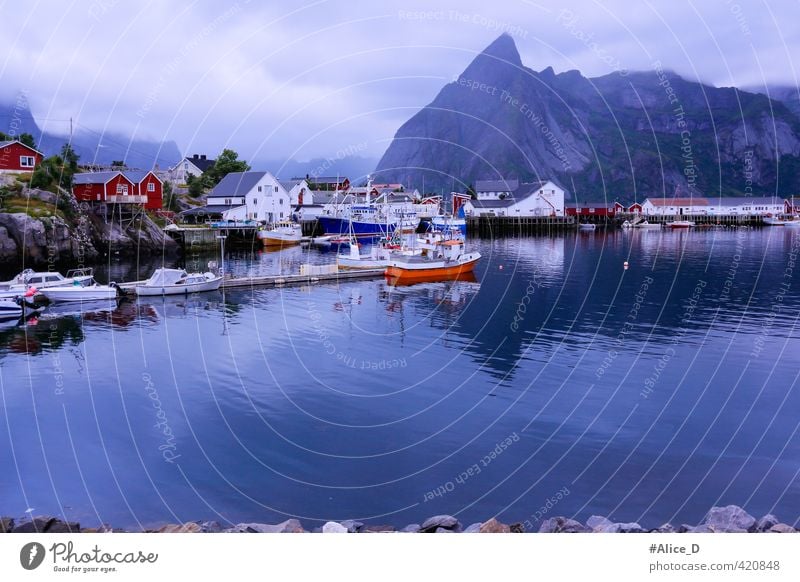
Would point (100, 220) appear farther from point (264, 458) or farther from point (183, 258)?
point (264, 458)

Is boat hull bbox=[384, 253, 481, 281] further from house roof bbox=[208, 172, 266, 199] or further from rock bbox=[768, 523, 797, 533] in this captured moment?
house roof bbox=[208, 172, 266, 199]

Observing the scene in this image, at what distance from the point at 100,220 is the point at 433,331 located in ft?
148

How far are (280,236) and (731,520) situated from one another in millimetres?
73494

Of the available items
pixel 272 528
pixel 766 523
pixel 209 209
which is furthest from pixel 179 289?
pixel 209 209

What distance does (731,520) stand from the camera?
11086 millimetres

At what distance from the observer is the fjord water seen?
529 inches

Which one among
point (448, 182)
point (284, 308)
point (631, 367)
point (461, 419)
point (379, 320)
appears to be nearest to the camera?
point (461, 419)

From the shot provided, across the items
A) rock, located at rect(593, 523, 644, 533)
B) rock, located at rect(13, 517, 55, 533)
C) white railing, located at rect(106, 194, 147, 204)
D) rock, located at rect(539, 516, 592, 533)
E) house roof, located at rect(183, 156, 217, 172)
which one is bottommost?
rock, located at rect(539, 516, 592, 533)

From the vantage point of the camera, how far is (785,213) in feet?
453

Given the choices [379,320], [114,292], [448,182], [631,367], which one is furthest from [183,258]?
[448,182]

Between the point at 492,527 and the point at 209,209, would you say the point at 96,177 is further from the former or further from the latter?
the point at 492,527

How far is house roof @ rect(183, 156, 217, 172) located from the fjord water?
8155 cm

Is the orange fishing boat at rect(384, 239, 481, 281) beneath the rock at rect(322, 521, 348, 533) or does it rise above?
above

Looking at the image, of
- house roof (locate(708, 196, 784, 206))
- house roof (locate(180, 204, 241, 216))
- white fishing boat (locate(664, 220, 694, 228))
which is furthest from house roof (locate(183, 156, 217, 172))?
house roof (locate(708, 196, 784, 206))
